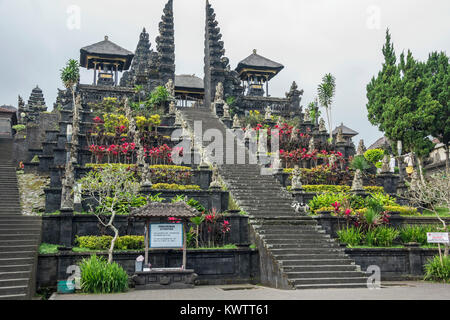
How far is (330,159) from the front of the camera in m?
23.8

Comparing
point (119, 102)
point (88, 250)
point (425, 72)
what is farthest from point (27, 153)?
point (425, 72)

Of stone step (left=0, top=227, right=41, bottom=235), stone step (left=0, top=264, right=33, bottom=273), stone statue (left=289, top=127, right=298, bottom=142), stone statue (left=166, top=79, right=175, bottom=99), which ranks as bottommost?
stone step (left=0, top=264, right=33, bottom=273)

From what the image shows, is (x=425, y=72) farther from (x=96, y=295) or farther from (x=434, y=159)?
(x=96, y=295)

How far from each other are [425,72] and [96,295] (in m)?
30.1

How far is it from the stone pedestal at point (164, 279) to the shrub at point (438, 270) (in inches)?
318

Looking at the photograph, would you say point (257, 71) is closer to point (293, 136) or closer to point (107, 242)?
point (293, 136)

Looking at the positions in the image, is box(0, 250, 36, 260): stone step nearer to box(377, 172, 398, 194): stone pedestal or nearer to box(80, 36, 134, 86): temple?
box(377, 172, 398, 194): stone pedestal

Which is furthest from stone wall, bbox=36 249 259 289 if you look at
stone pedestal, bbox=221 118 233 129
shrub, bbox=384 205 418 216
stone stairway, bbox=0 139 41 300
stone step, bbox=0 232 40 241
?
stone pedestal, bbox=221 118 233 129

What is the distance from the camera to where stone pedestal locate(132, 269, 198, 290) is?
12945mm

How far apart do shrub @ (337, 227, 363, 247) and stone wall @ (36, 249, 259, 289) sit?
348 centimetres

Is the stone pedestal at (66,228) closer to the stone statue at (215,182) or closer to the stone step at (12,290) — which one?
the stone step at (12,290)

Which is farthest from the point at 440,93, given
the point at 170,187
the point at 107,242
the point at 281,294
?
the point at 107,242

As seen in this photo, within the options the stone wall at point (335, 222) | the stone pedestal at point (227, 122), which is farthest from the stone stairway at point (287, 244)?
the stone pedestal at point (227, 122)

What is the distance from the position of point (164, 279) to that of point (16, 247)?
478 cm
